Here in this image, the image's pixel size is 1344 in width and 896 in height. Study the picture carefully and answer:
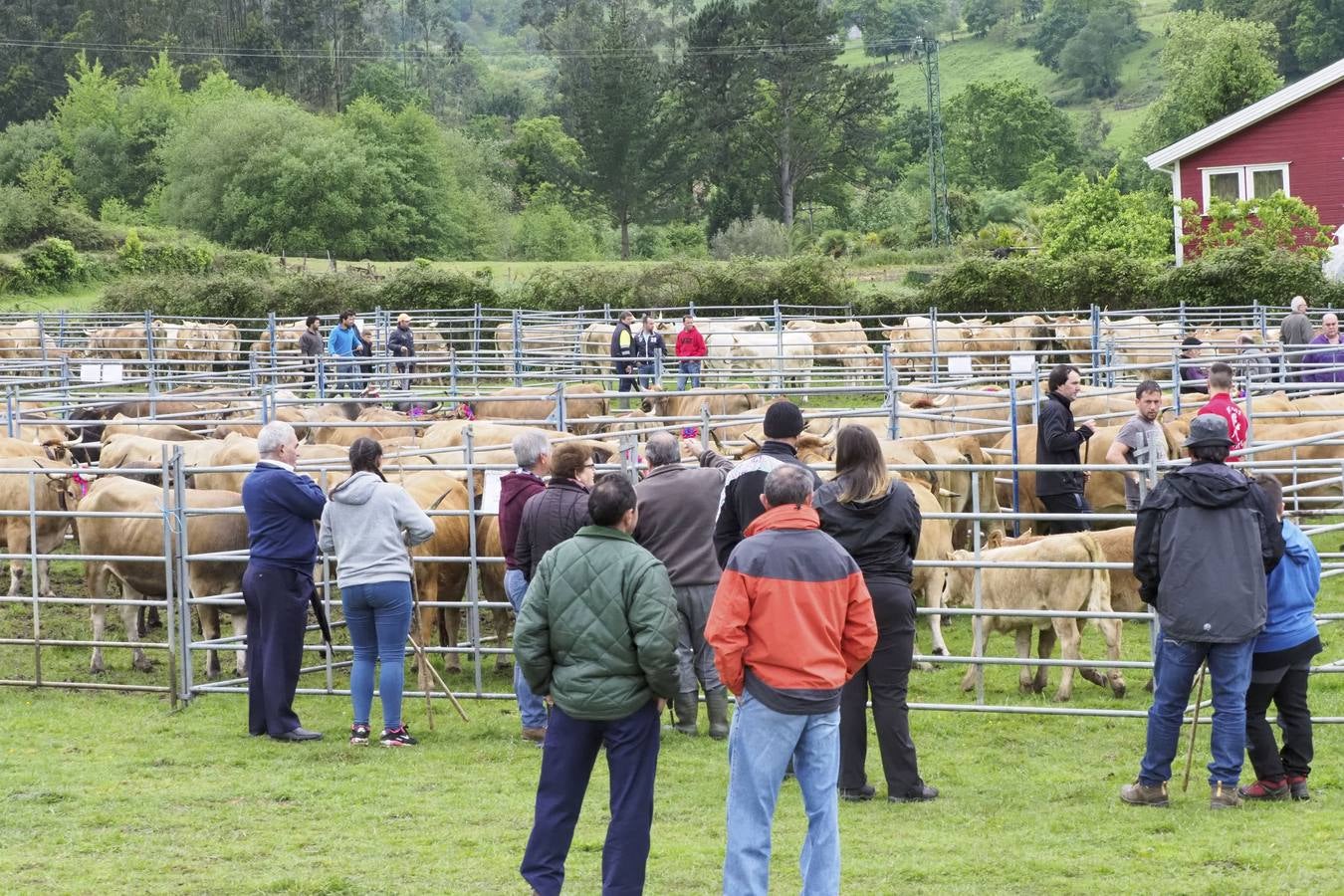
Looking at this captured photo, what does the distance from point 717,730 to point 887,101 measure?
70.3m

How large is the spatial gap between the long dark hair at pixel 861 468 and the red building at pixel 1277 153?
3356 cm

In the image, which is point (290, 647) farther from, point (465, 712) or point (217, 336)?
point (217, 336)

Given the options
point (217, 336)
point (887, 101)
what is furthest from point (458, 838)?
point (887, 101)

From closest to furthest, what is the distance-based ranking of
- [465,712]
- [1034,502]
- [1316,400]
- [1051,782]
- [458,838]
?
[458,838] < [1051,782] < [465,712] < [1034,502] < [1316,400]

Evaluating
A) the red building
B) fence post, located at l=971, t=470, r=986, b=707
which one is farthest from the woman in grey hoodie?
the red building

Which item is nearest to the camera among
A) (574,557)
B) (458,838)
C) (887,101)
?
(574,557)

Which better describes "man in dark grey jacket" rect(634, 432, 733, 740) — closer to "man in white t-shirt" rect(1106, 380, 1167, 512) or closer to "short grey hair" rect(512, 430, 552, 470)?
"short grey hair" rect(512, 430, 552, 470)

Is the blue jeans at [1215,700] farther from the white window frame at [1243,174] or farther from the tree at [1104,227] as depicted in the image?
the white window frame at [1243,174]

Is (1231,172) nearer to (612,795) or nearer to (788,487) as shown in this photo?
(788,487)

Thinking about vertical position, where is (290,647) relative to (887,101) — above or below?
below

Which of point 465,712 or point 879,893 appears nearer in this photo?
point 879,893

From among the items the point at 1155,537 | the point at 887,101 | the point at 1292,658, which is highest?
the point at 887,101

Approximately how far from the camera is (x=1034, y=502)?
570 inches

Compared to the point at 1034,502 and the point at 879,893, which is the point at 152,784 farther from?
the point at 1034,502
